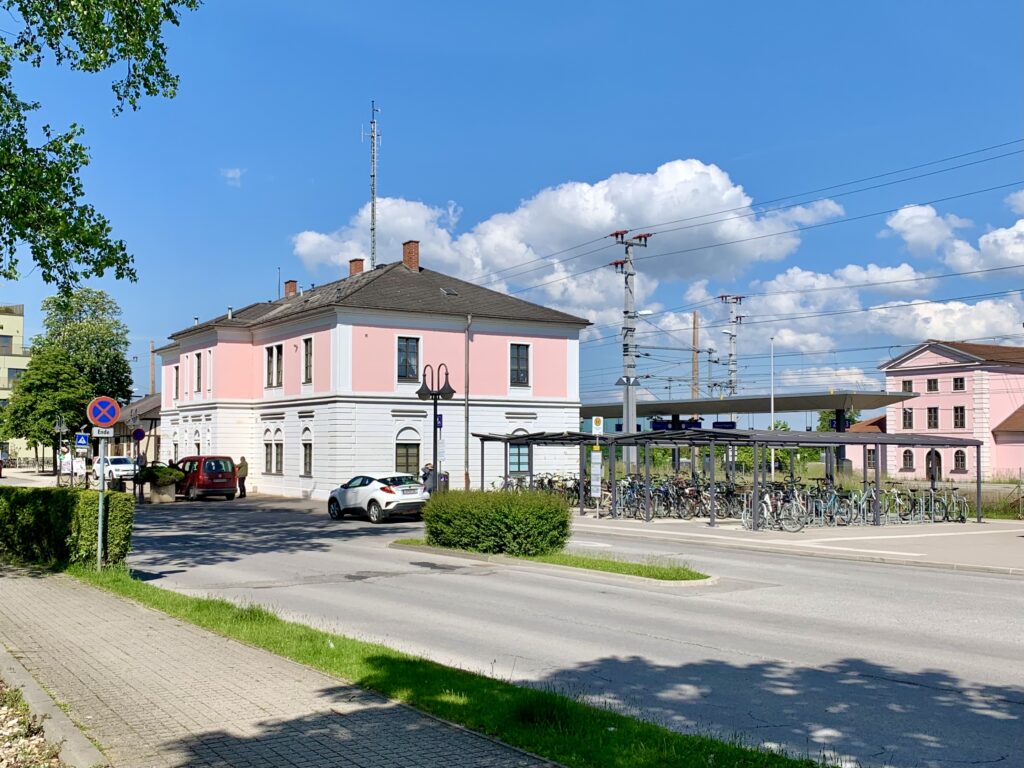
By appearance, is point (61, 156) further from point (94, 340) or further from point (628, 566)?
point (94, 340)

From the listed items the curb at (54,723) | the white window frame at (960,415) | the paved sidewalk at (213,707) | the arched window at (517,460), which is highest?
the white window frame at (960,415)

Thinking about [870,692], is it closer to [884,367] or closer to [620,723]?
[620,723]

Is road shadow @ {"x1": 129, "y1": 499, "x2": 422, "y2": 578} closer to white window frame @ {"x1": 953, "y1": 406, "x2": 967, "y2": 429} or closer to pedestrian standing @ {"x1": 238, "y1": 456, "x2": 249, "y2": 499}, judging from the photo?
pedestrian standing @ {"x1": 238, "y1": 456, "x2": 249, "y2": 499}

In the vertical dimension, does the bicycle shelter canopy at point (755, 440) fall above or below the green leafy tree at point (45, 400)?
below

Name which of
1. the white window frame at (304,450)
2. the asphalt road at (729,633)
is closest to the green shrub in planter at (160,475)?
the white window frame at (304,450)

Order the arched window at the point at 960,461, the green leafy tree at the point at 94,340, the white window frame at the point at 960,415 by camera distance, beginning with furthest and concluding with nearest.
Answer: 1. the green leafy tree at the point at 94,340
2. the white window frame at the point at 960,415
3. the arched window at the point at 960,461

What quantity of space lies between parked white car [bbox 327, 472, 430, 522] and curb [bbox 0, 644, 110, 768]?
21098 millimetres

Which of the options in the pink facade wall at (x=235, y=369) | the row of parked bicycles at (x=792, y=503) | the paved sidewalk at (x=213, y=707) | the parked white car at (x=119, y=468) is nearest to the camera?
the paved sidewalk at (x=213, y=707)

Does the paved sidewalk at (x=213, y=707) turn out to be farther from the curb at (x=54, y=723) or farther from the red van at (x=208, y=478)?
the red van at (x=208, y=478)

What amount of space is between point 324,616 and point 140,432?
101ft

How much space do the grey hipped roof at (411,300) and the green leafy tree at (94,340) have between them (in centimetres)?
3214

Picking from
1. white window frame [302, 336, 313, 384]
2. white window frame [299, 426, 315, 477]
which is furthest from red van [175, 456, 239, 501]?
white window frame [302, 336, 313, 384]

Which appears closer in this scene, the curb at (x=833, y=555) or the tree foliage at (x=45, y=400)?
the curb at (x=833, y=555)

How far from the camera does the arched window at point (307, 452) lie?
1699 inches
